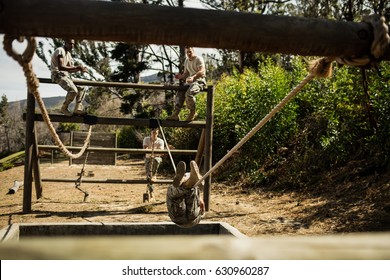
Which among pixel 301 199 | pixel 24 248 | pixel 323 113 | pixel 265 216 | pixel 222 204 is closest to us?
pixel 24 248

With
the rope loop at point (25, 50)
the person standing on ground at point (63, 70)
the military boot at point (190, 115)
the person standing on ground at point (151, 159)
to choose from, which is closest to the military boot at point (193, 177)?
the rope loop at point (25, 50)

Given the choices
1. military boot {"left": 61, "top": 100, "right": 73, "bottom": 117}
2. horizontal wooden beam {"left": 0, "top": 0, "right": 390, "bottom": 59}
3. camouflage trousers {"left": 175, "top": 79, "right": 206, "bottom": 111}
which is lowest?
military boot {"left": 61, "top": 100, "right": 73, "bottom": 117}

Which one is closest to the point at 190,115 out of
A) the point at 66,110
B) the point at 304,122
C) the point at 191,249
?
the point at 66,110

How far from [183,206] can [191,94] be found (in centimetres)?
321

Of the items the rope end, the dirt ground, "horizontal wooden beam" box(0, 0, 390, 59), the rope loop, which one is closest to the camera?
"horizontal wooden beam" box(0, 0, 390, 59)

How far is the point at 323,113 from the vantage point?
850 cm

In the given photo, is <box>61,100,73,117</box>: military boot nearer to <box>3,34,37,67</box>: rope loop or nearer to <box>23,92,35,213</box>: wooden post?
<box>23,92,35,213</box>: wooden post

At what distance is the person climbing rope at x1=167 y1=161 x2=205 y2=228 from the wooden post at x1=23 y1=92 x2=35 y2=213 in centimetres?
361

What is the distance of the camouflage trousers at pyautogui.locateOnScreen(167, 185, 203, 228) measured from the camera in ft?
12.6

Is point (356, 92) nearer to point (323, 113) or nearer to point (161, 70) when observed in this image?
point (323, 113)

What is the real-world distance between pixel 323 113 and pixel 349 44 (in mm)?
7042

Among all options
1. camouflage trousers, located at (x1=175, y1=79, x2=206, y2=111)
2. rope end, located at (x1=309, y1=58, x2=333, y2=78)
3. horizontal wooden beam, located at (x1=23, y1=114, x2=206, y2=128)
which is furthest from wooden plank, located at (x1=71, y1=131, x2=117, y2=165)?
rope end, located at (x1=309, y1=58, x2=333, y2=78)

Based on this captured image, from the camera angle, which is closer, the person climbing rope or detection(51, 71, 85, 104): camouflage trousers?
the person climbing rope

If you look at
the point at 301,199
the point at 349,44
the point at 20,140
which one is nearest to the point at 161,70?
the point at 20,140
